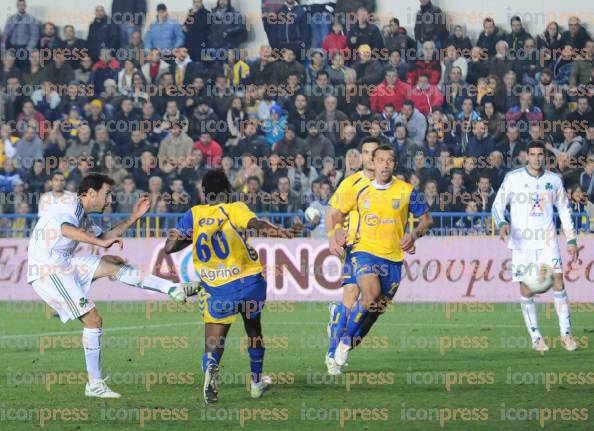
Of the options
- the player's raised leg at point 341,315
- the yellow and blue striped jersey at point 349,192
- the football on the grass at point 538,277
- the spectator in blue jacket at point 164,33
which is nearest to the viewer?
the yellow and blue striped jersey at point 349,192

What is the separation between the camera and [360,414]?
10.3 metres

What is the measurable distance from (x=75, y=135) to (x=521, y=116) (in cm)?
891

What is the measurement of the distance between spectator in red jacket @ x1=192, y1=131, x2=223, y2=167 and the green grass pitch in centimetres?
517

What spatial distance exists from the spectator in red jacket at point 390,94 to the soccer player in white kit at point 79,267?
13.4 meters

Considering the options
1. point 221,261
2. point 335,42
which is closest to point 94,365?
point 221,261

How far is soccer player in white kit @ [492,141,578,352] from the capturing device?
15.9 meters

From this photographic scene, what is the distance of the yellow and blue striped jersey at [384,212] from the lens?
12.9m

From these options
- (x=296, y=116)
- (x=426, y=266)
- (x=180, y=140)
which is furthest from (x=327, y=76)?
(x=426, y=266)

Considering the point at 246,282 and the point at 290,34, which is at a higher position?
the point at 290,34

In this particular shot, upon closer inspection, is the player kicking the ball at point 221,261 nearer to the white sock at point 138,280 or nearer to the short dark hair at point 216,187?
the short dark hair at point 216,187

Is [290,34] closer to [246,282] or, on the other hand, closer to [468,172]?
[468,172]

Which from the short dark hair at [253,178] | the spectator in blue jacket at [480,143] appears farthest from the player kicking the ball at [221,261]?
the spectator in blue jacket at [480,143]

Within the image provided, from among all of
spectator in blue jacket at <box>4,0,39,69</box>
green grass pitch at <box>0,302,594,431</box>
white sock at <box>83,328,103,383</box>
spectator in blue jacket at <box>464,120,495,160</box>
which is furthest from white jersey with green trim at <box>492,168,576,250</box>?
spectator in blue jacket at <box>4,0,39,69</box>

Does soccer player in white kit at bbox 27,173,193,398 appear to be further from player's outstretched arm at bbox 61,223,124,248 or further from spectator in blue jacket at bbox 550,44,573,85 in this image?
spectator in blue jacket at bbox 550,44,573,85
